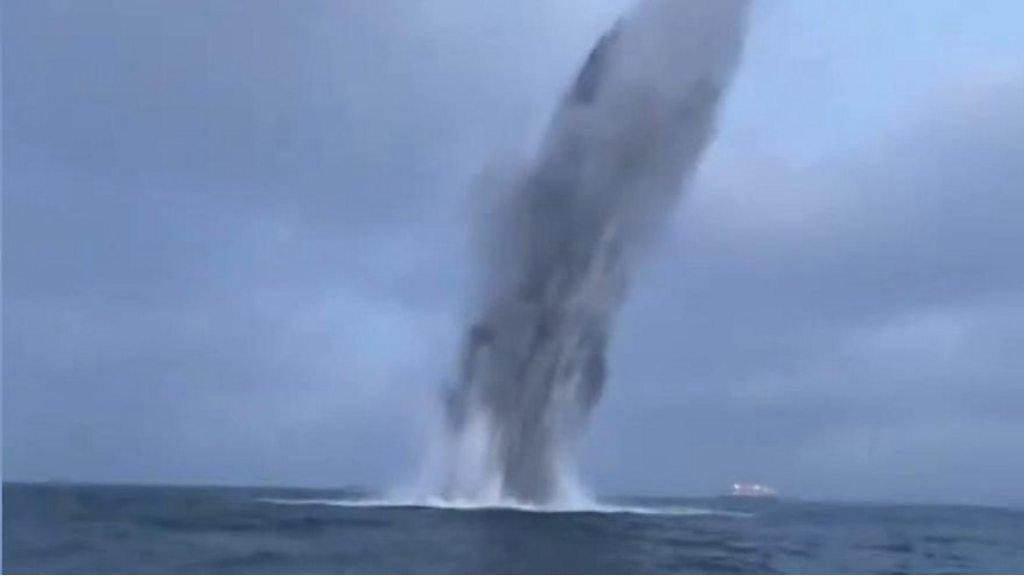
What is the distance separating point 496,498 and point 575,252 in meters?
18.3

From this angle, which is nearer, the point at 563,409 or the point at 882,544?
the point at 882,544

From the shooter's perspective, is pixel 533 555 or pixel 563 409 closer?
pixel 533 555

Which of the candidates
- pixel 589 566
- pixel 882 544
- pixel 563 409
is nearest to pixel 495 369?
pixel 563 409

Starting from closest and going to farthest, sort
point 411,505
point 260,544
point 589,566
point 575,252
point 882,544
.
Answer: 1. point 589,566
2. point 260,544
3. point 882,544
4. point 575,252
5. point 411,505

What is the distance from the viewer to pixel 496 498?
9750 centimetres

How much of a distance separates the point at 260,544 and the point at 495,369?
37382 mm

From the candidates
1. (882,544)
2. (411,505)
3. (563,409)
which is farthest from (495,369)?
(882,544)

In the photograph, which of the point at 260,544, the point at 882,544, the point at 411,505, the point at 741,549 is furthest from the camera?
the point at 411,505

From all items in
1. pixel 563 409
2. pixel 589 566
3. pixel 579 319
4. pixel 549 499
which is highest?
pixel 579 319

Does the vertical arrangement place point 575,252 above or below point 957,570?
above

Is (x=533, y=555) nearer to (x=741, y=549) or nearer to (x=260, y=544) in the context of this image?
(x=260, y=544)

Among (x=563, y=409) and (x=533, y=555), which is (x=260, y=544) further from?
(x=563, y=409)

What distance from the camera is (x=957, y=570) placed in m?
61.7

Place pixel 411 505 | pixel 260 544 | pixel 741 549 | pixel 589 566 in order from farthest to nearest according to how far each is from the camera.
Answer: pixel 411 505 → pixel 741 549 → pixel 260 544 → pixel 589 566
